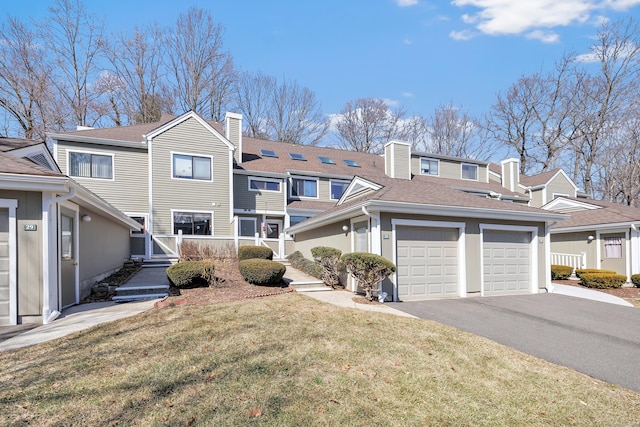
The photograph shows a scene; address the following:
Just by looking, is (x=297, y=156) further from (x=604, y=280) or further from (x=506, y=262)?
(x=604, y=280)

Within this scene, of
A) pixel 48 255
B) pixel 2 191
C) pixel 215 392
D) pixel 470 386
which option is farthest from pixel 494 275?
pixel 2 191

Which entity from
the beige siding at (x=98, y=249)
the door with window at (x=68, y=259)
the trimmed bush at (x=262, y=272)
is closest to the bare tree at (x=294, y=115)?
the beige siding at (x=98, y=249)

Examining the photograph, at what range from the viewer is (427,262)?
10070mm

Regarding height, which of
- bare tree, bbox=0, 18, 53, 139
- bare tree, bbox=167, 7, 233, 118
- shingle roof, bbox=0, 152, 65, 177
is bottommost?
shingle roof, bbox=0, 152, 65, 177

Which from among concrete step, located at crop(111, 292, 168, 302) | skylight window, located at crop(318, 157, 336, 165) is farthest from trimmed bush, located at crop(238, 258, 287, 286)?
skylight window, located at crop(318, 157, 336, 165)

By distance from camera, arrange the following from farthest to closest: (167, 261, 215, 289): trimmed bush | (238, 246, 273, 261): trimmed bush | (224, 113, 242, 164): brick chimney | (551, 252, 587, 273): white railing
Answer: (224, 113, 242, 164): brick chimney
(551, 252, 587, 273): white railing
(238, 246, 273, 261): trimmed bush
(167, 261, 215, 289): trimmed bush

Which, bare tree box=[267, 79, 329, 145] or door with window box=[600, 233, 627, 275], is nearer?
door with window box=[600, 233, 627, 275]

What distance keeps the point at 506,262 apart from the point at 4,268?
43.5 ft

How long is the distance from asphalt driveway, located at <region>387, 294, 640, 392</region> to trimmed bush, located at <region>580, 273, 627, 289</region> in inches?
127

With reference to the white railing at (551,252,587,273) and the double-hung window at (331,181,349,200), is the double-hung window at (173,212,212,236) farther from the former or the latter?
the white railing at (551,252,587,273)

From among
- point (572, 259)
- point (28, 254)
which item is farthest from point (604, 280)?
point (28, 254)

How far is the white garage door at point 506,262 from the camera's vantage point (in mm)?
10805

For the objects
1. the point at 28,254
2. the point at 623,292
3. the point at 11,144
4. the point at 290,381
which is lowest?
the point at 623,292

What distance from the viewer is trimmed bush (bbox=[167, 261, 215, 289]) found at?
31.8 ft
